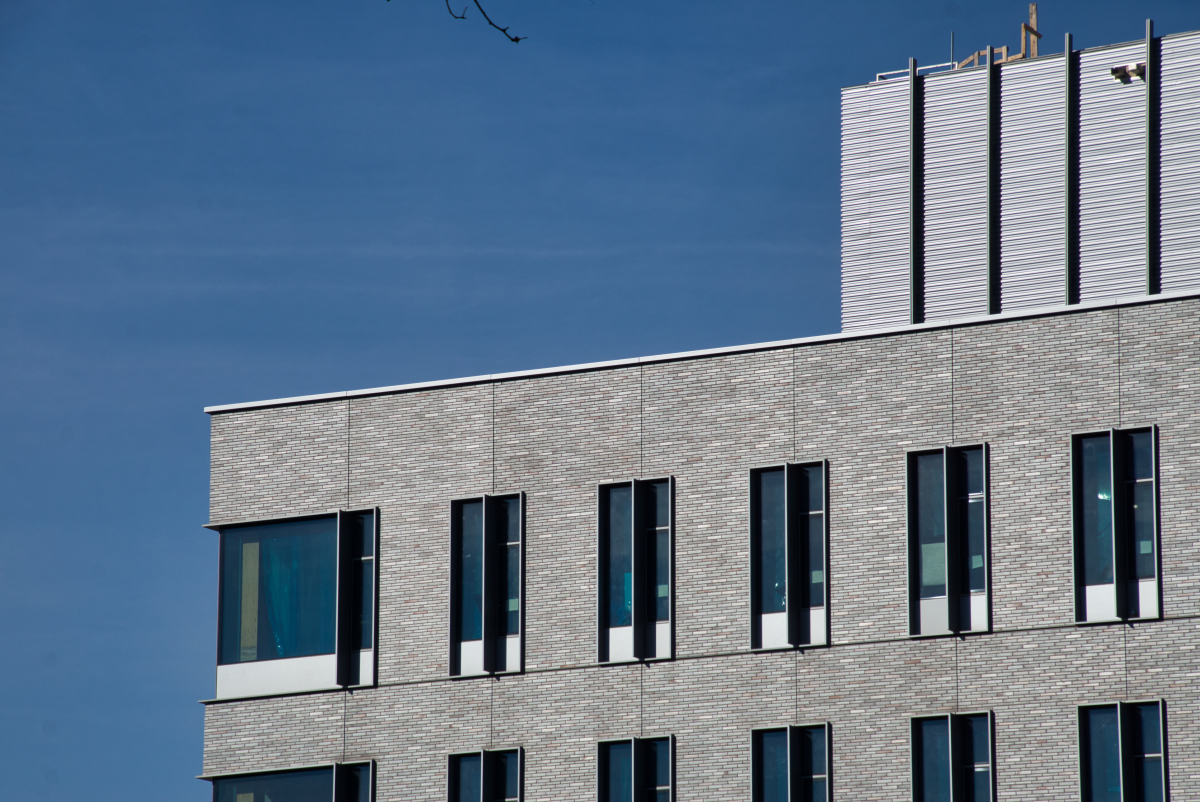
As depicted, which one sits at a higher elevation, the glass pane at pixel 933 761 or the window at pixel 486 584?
the window at pixel 486 584

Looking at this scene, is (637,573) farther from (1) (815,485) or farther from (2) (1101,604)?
(2) (1101,604)

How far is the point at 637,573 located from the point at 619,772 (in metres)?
3.76

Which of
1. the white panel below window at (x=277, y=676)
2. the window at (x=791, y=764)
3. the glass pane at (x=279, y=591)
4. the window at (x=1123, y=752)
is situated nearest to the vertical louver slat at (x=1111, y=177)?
the window at (x=791, y=764)

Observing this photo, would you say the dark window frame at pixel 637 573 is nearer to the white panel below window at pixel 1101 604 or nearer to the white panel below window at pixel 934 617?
the white panel below window at pixel 934 617

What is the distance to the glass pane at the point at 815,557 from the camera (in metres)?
35.0

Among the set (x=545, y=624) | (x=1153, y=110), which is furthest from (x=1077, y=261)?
(x=545, y=624)

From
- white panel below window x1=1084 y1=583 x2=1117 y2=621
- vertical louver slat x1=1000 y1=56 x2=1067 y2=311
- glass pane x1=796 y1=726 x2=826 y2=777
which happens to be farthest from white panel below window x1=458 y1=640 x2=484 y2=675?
vertical louver slat x1=1000 y1=56 x2=1067 y2=311

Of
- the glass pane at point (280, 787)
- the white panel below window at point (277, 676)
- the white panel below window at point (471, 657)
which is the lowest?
the glass pane at point (280, 787)

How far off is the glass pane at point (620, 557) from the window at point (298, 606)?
5.07 m

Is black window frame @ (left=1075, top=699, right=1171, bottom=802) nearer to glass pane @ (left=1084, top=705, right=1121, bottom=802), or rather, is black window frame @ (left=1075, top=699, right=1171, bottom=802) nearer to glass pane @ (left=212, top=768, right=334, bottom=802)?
glass pane @ (left=1084, top=705, right=1121, bottom=802)

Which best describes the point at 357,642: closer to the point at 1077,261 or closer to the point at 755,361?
the point at 755,361

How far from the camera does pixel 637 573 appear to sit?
36.3 meters

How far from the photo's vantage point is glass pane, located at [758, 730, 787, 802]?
34.3m

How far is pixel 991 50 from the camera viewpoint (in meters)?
56.6
